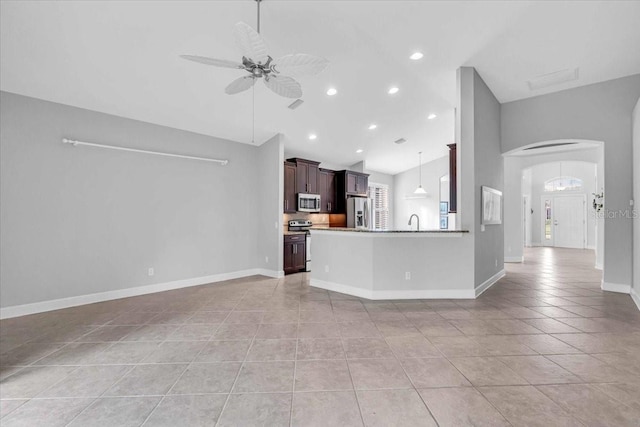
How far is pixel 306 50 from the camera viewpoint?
3816 mm

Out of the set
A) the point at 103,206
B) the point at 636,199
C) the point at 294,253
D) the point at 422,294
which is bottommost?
the point at 422,294

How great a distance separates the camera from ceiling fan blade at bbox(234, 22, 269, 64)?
7.22ft

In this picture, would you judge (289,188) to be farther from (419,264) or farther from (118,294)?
(118,294)

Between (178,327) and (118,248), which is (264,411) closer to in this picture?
(178,327)

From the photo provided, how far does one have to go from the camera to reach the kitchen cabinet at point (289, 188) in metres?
6.58

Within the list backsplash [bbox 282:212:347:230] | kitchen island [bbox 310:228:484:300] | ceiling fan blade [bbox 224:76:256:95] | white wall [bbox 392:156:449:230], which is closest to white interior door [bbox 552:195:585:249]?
white wall [bbox 392:156:449:230]

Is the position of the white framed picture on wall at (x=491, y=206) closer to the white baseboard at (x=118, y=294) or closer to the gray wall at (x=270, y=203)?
the gray wall at (x=270, y=203)

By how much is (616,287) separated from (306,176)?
5897 mm

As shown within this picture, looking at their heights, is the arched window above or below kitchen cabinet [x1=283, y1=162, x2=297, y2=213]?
above

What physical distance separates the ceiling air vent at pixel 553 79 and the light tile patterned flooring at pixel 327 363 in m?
3.42

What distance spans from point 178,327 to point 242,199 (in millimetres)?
3290

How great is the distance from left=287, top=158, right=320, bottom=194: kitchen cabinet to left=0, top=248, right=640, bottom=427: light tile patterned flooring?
3261 millimetres

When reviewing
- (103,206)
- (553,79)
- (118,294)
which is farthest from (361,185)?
(118,294)

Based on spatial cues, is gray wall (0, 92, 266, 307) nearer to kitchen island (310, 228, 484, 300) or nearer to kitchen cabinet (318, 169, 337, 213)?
kitchen cabinet (318, 169, 337, 213)
